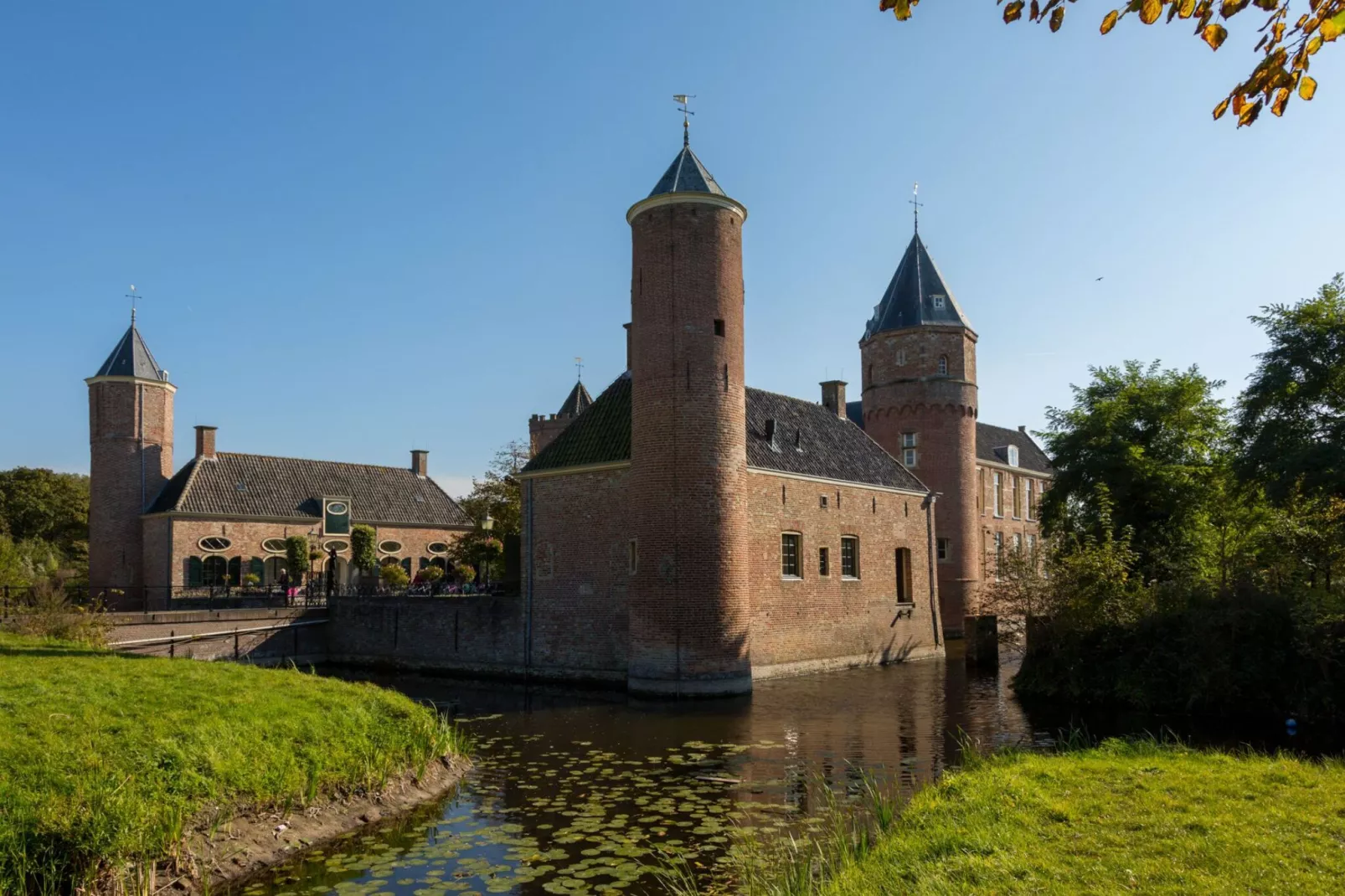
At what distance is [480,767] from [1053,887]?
8.81 m

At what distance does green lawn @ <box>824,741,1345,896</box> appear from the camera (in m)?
6.08

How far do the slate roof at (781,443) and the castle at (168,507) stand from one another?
12.8 metres

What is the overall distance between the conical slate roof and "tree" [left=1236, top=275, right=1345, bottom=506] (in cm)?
1327

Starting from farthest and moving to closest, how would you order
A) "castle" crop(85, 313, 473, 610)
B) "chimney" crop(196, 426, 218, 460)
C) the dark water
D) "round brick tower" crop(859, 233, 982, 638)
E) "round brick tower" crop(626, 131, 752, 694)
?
"chimney" crop(196, 426, 218, 460), "castle" crop(85, 313, 473, 610), "round brick tower" crop(859, 233, 982, 638), "round brick tower" crop(626, 131, 752, 694), the dark water

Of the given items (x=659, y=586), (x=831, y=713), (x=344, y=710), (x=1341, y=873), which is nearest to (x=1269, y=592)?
(x=831, y=713)

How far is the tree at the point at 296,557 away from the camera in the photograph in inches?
1366

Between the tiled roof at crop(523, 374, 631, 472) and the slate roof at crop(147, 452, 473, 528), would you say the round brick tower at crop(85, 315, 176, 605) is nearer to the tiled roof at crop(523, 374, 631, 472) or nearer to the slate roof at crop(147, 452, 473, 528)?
the slate roof at crop(147, 452, 473, 528)

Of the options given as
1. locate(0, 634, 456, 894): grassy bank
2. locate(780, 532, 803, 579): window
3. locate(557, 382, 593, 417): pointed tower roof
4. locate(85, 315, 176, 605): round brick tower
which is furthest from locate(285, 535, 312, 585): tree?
locate(0, 634, 456, 894): grassy bank

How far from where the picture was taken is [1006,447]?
48.7m

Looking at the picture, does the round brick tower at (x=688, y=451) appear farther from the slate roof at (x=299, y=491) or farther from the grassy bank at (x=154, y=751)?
the slate roof at (x=299, y=491)

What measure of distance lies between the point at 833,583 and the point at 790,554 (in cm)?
196

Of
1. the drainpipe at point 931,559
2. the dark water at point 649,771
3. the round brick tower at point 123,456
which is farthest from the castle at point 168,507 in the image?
the drainpipe at point 931,559

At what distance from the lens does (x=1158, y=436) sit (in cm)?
2838

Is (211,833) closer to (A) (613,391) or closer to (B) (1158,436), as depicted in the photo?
(A) (613,391)
